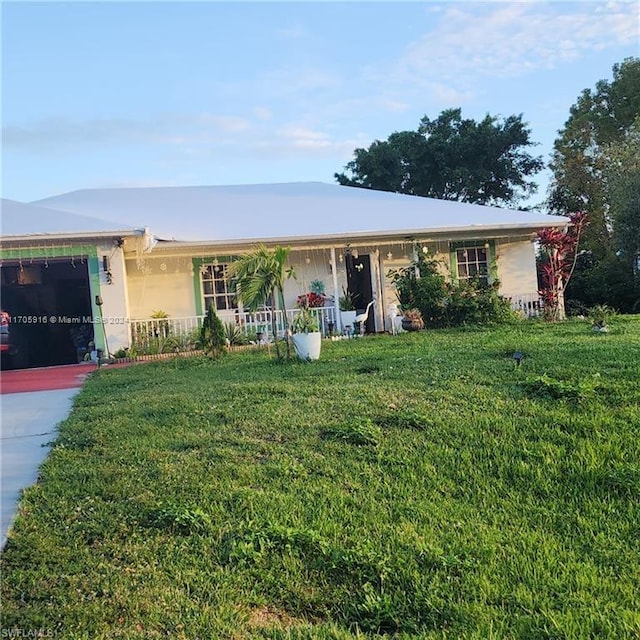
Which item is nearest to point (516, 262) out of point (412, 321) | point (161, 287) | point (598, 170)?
point (412, 321)

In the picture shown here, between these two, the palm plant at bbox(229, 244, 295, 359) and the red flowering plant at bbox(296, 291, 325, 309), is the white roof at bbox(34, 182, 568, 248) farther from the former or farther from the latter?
the palm plant at bbox(229, 244, 295, 359)

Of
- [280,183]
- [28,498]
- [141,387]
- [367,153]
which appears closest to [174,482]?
[28,498]

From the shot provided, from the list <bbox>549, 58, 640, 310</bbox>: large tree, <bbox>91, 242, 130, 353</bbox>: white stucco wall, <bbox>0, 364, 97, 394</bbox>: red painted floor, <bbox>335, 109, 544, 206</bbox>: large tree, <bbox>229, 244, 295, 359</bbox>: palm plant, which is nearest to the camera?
<bbox>229, 244, 295, 359</bbox>: palm plant

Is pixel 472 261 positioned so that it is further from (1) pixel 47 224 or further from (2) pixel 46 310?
(2) pixel 46 310

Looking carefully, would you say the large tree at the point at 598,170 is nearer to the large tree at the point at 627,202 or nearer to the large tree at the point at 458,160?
the large tree at the point at 627,202

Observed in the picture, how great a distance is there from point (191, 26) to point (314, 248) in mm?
5367

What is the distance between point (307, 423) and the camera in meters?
4.67

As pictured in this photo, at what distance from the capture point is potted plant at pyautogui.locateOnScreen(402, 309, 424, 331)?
39.4 feet

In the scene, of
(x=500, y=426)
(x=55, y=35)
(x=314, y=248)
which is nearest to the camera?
(x=500, y=426)

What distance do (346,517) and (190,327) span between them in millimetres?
10122

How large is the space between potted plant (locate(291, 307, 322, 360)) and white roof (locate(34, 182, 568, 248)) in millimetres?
4252

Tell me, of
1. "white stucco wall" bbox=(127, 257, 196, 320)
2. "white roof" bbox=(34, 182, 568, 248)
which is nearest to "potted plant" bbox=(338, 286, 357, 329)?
"white roof" bbox=(34, 182, 568, 248)

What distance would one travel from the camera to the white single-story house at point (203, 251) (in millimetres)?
11195

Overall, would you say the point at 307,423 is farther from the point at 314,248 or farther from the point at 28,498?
the point at 314,248
